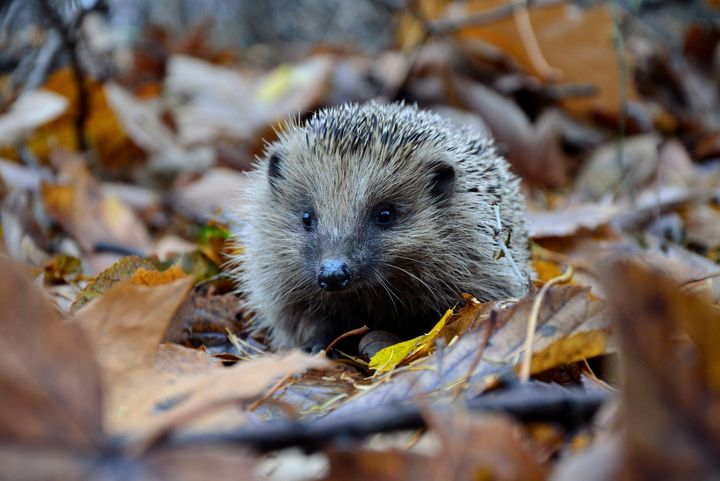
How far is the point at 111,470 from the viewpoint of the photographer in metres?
1.41

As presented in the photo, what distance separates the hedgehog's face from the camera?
11.0 feet

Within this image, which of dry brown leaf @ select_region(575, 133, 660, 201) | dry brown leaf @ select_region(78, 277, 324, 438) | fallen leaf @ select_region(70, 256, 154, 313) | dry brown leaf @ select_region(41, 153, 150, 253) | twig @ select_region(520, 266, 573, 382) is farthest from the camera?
dry brown leaf @ select_region(575, 133, 660, 201)

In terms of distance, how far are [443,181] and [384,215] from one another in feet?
1.17

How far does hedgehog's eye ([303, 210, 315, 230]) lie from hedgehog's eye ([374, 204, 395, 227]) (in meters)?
0.30

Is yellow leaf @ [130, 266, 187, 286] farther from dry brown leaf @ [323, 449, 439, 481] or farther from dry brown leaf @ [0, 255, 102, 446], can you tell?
dry brown leaf @ [323, 449, 439, 481]

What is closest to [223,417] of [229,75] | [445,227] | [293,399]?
[293,399]

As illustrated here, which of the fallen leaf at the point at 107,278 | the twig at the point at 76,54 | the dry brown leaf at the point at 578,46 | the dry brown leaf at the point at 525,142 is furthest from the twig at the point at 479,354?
the dry brown leaf at the point at 578,46

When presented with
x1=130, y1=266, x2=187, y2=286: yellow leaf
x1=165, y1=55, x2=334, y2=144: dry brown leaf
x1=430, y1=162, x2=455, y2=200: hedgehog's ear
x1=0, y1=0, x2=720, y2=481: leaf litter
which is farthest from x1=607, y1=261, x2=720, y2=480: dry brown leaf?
x1=165, y1=55, x2=334, y2=144: dry brown leaf

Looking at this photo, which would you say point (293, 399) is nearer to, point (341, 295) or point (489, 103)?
point (341, 295)

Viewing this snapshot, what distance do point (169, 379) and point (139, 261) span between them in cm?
152

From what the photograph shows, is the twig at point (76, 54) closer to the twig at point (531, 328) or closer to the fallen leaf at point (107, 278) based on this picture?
the fallen leaf at point (107, 278)

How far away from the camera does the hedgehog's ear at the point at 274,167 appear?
3811 millimetres

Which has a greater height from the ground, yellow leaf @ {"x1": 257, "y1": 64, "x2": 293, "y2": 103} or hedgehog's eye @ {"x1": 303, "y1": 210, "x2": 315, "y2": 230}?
yellow leaf @ {"x1": 257, "y1": 64, "x2": 293, "y2": 103}

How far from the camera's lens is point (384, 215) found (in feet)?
11.5
